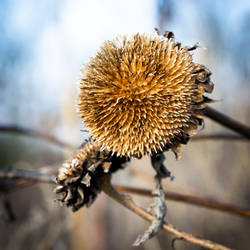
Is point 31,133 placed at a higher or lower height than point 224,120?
lower

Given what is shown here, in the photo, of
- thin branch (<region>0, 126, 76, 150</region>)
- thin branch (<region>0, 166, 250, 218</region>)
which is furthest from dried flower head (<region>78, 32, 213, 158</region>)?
thin branch (<region>0, 126, 76, 150</region>)

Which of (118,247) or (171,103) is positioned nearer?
(171,103)

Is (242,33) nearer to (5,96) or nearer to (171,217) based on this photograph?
(171,217)

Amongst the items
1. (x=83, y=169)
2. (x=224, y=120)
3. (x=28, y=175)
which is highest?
(x=224, y=120)

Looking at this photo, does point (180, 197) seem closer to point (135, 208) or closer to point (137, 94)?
point (135, 208)

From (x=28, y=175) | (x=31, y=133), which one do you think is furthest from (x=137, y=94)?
(x=31, y=133)

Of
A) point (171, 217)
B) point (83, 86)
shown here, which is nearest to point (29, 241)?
point (171, 217)

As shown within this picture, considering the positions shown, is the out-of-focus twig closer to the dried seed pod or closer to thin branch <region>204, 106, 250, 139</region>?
the dried seed pod
